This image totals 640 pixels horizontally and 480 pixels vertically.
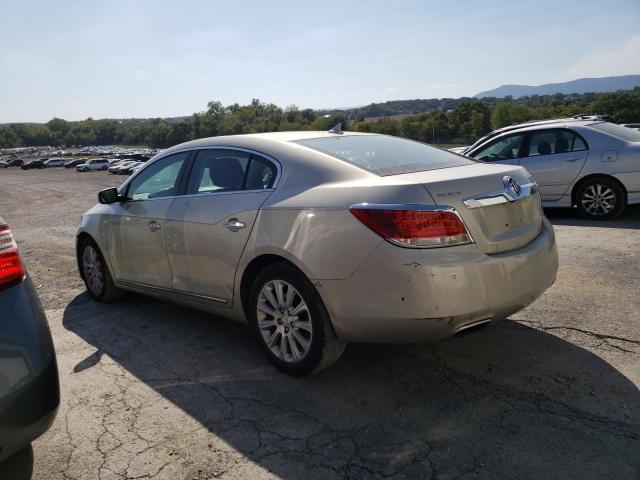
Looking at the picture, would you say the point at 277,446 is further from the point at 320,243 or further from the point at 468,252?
the point at 468,252

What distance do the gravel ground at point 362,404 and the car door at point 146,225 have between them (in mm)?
459

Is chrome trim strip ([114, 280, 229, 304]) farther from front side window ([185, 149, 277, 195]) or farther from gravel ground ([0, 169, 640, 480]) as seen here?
front side window ([185, 149, 277, 195])

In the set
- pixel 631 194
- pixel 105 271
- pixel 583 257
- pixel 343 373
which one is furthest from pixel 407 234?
pixel 631 194

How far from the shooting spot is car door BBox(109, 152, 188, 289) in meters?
4.40

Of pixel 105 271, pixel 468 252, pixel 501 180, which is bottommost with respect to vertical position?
pixel 105 271

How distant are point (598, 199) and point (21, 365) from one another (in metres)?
8.01

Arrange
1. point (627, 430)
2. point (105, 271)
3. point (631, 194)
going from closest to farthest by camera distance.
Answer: point (627, 430) < point (105, 271) < point (631, 194)

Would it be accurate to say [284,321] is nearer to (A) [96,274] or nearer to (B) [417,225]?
(B) [417,225]

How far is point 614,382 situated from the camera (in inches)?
125

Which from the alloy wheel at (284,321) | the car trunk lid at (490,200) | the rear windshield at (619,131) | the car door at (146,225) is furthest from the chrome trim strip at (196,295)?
the rear windshield at (619,131)

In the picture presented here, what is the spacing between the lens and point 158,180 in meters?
4.69

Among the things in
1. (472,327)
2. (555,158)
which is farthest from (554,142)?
(472,327)

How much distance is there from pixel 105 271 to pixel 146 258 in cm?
85

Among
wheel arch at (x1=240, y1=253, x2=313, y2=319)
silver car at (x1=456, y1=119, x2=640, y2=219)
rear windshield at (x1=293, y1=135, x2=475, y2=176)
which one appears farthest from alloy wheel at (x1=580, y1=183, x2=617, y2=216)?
wheel arch at (x1=240, y1=253, x2=313, y2=319)
